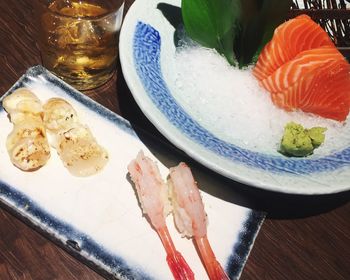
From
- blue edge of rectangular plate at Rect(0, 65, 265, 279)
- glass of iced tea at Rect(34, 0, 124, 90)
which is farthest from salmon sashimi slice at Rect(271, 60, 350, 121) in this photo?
glass of iced tea at Rect(34, 0, 124, 90)

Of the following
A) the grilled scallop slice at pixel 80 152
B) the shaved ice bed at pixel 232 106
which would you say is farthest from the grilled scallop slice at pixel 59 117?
the shaved ice bed at pixel 232 106

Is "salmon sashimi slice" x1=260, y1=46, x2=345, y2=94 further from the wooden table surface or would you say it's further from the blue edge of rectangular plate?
the blue edge of rectangular plate

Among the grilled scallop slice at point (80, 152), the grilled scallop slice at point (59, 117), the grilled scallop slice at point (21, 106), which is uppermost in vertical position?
the grilled scallop slice at point (21, 106)

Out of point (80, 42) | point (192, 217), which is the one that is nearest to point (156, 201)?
point (192, 217)

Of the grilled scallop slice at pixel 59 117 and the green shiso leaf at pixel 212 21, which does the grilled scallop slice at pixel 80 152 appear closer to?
the grilled scallop slice at pixel 59 117

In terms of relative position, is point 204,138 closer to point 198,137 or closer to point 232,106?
point 198,137
